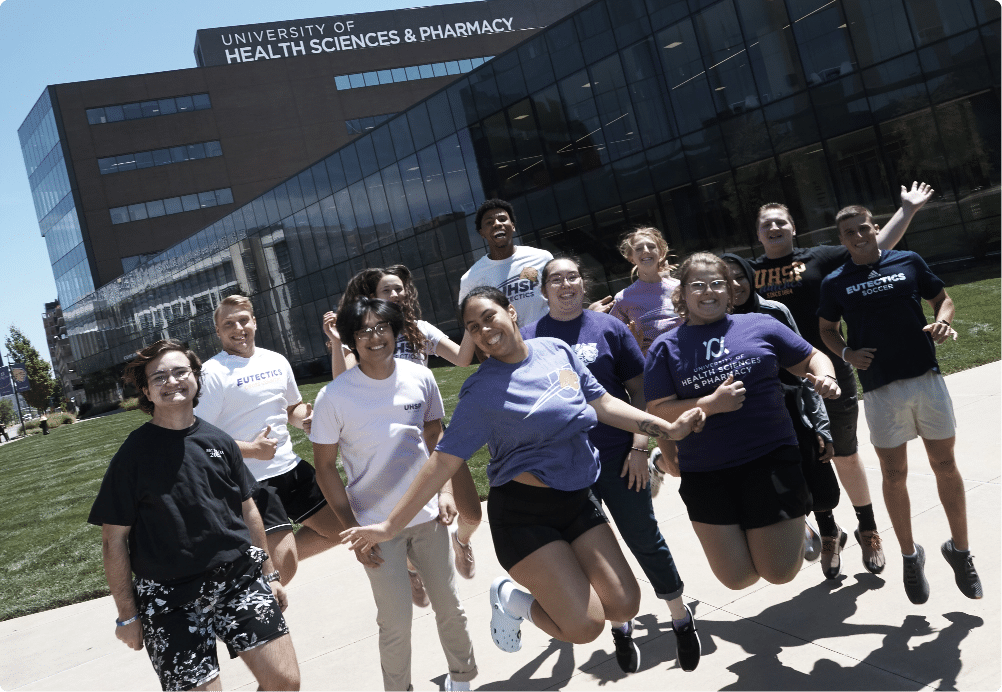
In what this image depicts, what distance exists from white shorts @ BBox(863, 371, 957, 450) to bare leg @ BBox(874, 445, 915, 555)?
0.05 meters

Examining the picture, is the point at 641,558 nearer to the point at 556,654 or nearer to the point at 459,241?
the point at 556,654

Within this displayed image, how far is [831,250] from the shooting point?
16.6 feet

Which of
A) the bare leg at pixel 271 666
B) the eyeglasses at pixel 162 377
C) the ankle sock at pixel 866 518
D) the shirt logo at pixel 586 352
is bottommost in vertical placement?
the ankle sock at pixel 866 518

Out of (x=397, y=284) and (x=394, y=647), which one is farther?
(x=397, y=284)

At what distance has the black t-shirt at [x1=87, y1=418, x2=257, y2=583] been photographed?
3.31m

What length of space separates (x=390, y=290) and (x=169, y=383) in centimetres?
147

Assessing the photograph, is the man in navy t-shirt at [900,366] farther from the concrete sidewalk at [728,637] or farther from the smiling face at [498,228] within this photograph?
the smiling face at [498,228]

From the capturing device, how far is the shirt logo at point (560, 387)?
360cm

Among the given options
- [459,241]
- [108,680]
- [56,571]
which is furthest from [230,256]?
[108,680]

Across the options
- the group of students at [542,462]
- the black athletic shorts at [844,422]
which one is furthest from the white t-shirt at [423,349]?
the black athletic shorts at [844,422]

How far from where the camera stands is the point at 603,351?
4.29 metres

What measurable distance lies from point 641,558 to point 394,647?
1.37 metres

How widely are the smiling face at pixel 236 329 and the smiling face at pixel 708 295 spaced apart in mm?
2679

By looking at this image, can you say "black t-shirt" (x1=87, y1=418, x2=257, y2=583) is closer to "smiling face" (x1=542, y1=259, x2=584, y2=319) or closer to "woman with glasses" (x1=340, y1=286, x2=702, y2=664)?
"woman with glasses" (x1=340, y1=286, x2=702, y2=664)
